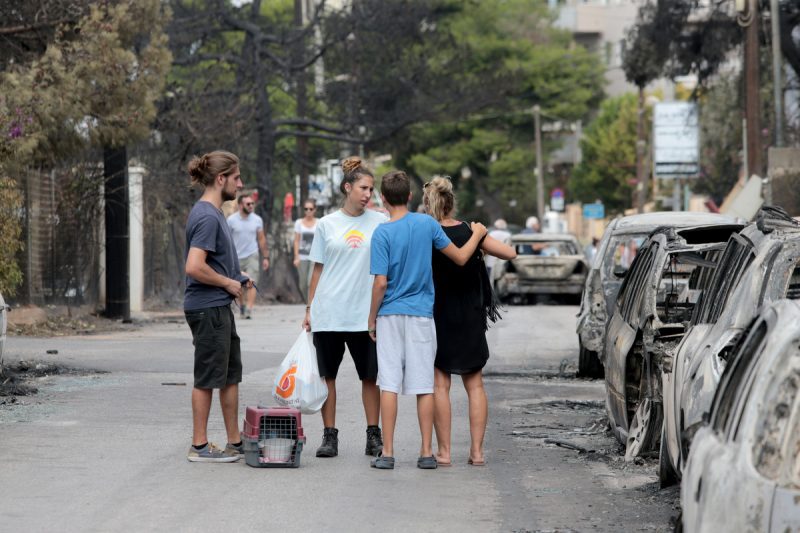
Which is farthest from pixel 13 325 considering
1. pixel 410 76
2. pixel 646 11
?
pixel 646 11

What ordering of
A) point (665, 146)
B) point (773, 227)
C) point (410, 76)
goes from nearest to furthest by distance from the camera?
point (773, 227) → point (410, 76) → point (665, 146)

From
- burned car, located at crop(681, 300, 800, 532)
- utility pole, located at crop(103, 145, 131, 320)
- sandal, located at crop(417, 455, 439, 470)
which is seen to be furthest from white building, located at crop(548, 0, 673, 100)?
burned car, located at crop(681, 300, 800, 532)

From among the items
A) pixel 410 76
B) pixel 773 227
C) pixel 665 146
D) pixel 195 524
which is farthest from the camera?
pixel 665 146

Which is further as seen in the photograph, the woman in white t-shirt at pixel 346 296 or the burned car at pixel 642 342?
the woman in white t-shirt at pixel 346 296

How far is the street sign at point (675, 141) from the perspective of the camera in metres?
47.6

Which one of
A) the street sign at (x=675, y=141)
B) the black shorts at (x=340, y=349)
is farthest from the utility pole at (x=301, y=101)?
the black shorts at (x=340, y=349)

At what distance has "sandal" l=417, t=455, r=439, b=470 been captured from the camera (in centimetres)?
912

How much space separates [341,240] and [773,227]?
289cm

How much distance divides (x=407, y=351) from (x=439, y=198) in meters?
1.02

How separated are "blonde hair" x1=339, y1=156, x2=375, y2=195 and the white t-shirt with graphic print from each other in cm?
21

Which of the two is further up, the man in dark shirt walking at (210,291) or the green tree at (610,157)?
the green tree at (610,157)

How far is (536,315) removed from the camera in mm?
26750

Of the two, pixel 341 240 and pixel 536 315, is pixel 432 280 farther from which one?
pixel 536 315

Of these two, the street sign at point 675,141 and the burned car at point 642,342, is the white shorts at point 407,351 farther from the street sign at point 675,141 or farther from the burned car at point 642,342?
the street sign at point 675,141
